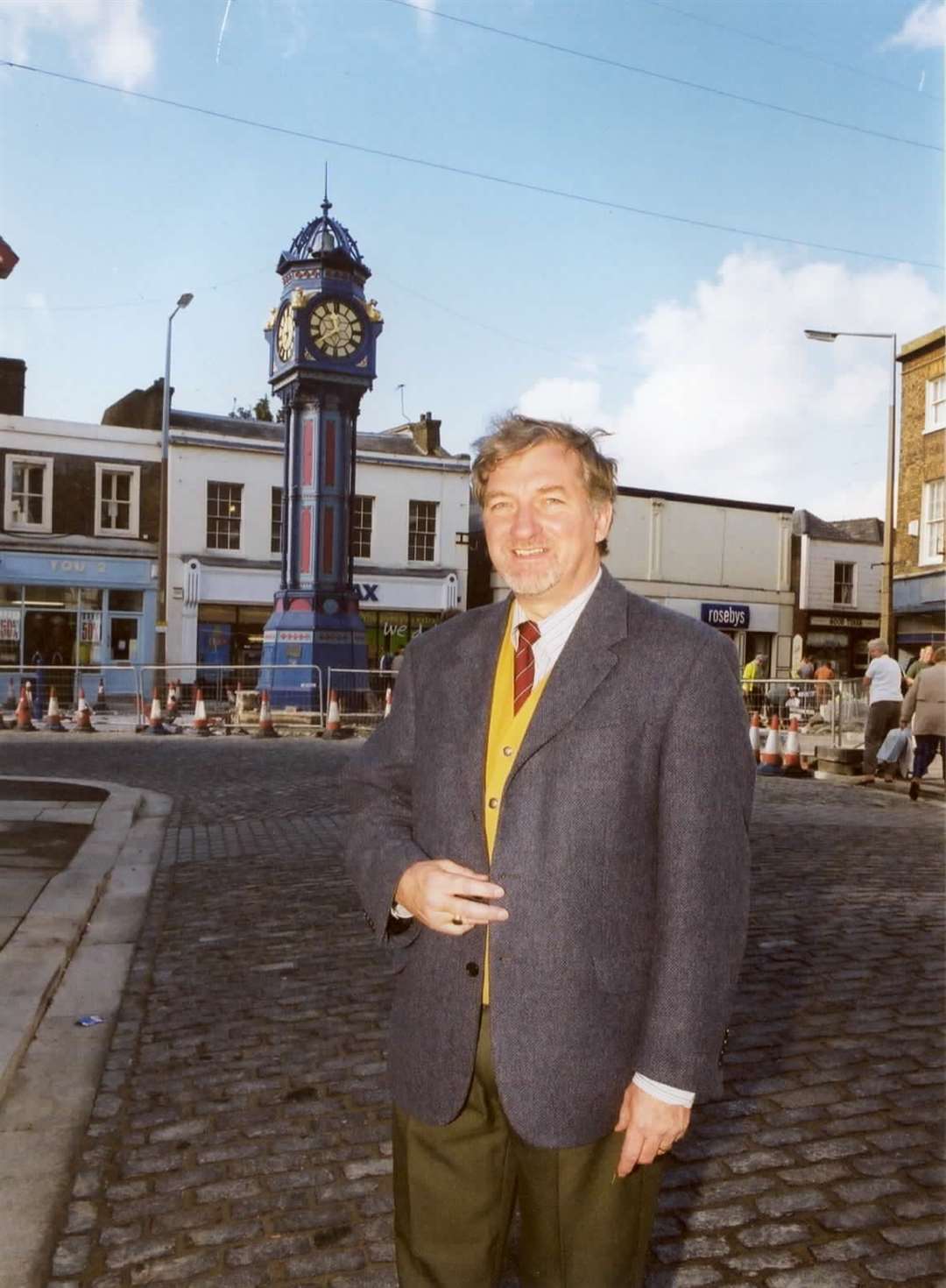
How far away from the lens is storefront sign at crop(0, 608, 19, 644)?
2750cm

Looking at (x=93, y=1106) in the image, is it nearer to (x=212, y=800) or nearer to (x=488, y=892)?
(x=488, y=892)

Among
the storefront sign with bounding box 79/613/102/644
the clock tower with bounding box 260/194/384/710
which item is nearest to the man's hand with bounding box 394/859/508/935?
the clock tower with bounding box 260/194/384/710

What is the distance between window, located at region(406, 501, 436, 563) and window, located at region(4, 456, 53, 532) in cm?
984

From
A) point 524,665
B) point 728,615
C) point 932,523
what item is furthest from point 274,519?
point 524,665

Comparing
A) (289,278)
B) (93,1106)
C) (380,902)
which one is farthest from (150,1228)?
(289,278)

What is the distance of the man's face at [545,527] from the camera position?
203 cm

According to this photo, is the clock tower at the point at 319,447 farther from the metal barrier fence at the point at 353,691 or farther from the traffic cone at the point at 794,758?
the traffic cone at the point at 794,758

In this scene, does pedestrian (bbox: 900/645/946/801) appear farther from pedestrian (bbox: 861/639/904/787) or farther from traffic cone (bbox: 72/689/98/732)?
traffic cone (bbox: 72/689/98/732)

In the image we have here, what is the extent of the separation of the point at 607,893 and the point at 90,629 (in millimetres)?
28595

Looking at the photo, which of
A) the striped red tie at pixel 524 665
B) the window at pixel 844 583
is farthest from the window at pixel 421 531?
the striped red tie at pixel 524 665

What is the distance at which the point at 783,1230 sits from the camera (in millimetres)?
2955

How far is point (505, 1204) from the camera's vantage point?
1964 mm

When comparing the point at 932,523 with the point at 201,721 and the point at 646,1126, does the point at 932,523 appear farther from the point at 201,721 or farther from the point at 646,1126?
the point at 646,1126

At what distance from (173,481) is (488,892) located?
29.0 metres
